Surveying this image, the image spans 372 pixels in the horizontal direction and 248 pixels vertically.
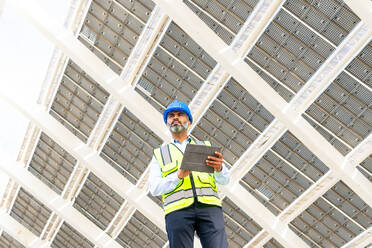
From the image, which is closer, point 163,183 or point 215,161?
point 215,161

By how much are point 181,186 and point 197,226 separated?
43 cm

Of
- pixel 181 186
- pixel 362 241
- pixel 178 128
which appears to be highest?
pixel 362 241

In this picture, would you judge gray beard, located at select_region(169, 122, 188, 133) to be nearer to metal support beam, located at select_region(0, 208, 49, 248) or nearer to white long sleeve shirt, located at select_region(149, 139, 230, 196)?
white long sleeve shirt, located at select_region(149, 139, 230, 196)

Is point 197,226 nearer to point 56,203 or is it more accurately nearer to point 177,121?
point 177,121

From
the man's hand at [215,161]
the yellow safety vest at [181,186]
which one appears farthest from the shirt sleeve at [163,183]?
the man's hand at [215,161]

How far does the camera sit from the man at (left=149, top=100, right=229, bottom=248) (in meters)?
5.80

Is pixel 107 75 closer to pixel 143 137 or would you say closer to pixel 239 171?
pixel 143 137

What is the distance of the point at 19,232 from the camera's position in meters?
30.8

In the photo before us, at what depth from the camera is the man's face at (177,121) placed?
6.24 metres

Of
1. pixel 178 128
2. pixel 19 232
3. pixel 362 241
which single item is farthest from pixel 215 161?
pixel 19 232

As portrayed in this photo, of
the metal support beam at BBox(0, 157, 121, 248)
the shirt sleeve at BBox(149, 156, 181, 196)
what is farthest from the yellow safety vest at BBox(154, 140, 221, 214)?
the metal support beam at BBox(0, 157, 121, 248)

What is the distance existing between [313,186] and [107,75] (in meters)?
7.37

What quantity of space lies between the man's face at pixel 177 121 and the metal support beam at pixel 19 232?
26.1m

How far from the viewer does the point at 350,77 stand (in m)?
15.8
